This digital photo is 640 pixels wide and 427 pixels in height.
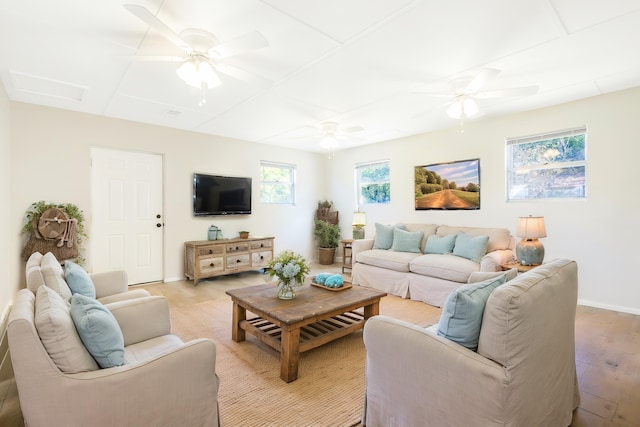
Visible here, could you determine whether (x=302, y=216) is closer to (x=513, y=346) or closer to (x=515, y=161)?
(x=515, y=161)

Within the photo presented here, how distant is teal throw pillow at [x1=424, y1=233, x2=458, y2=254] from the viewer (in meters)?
4.31

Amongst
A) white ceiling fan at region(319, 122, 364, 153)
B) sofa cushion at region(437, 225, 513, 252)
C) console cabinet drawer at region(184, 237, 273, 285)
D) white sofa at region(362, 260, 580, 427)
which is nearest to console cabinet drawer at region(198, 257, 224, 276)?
console cabinet drawer at region(184, 237, 273, 285)

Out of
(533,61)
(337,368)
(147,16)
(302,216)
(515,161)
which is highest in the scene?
(533,61)

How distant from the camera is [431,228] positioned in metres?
4.85

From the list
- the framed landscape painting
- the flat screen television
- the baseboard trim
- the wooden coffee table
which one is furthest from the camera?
the flat screen television

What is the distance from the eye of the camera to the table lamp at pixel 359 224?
5.77 metres

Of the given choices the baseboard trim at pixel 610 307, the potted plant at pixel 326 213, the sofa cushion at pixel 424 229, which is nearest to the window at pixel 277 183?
the potted plant at pixel 326 213

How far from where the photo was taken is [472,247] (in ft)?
A: 13.0

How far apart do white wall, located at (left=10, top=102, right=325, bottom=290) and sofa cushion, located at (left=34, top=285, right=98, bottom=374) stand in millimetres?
3198

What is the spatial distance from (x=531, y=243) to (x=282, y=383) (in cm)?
286

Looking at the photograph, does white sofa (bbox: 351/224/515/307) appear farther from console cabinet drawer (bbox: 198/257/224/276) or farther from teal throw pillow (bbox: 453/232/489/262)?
console cabinet drawer (bbox: 198/257/224/276)

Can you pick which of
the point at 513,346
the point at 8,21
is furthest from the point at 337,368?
the point at 8,21

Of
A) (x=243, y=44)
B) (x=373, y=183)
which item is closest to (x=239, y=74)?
(x=243, y=44)

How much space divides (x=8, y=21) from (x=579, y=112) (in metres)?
5.59
